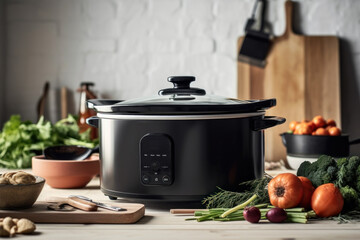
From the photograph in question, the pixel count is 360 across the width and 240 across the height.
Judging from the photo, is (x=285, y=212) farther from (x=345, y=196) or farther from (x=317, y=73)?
(x=317, y=73)

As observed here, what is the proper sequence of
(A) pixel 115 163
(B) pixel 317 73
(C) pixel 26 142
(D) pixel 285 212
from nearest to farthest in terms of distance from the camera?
(D) pixel 285 212, (A) pixel 115 163, (C) pixel 26 142, (B) pixel 317 73

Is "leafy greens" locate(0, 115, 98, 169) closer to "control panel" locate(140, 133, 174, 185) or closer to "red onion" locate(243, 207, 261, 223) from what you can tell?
"control panel" locate(140, 133, 174, 185)

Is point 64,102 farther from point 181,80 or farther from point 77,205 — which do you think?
point 77,205

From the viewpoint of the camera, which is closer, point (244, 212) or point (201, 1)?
point (244, 212)

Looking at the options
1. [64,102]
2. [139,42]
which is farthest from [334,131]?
[64,102]

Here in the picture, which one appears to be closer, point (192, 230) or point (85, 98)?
point (192, 230)

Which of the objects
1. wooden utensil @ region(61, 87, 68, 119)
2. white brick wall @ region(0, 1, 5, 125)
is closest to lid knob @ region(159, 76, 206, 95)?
wooden utensil @ region(61, 87, 68, 119)

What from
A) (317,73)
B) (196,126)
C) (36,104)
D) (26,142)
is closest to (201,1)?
(317,73)

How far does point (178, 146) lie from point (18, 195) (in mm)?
353

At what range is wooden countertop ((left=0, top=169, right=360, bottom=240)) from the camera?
0.87 m

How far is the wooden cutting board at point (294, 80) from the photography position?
2.57m

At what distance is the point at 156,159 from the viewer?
41.8 inches

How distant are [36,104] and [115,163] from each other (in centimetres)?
172

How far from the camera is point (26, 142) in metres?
1.84
